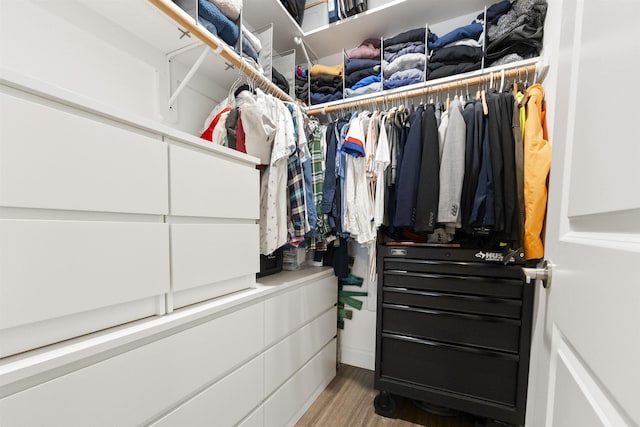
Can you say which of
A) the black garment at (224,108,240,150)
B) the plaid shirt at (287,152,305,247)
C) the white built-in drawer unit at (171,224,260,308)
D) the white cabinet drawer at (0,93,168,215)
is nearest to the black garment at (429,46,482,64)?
the plaid shirt at (287,152,305,247)

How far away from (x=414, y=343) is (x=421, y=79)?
1468mm

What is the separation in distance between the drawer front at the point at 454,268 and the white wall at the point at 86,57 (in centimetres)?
127

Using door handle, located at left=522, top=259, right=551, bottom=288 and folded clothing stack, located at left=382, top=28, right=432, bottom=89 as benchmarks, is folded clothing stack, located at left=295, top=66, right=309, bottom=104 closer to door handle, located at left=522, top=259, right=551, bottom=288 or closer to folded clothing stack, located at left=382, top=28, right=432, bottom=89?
folded clothing stack, located at left=382, top=28, right=432, bottom=89

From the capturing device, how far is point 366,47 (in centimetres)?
168

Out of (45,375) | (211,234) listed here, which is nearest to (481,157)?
(211,234)

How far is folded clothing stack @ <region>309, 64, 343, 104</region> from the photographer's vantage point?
173cm

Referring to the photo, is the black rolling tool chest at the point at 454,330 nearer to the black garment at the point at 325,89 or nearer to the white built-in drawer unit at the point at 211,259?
the white built-in drawer unit at the point at 211,259

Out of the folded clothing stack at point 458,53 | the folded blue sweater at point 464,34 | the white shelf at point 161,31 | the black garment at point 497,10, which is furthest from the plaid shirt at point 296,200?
the black garment at point 497,10

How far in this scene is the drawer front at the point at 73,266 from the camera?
1.52 ft

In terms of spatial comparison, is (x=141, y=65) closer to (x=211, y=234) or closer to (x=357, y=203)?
(x=211, y=234)

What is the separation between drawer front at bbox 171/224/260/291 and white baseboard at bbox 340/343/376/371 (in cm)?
122

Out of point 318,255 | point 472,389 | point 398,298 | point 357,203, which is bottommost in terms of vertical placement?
point 472,389

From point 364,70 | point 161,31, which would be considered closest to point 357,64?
Answer: point 364,70

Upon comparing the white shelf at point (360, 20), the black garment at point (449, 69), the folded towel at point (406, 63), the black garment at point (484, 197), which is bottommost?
the black garment at point (484, 197)
